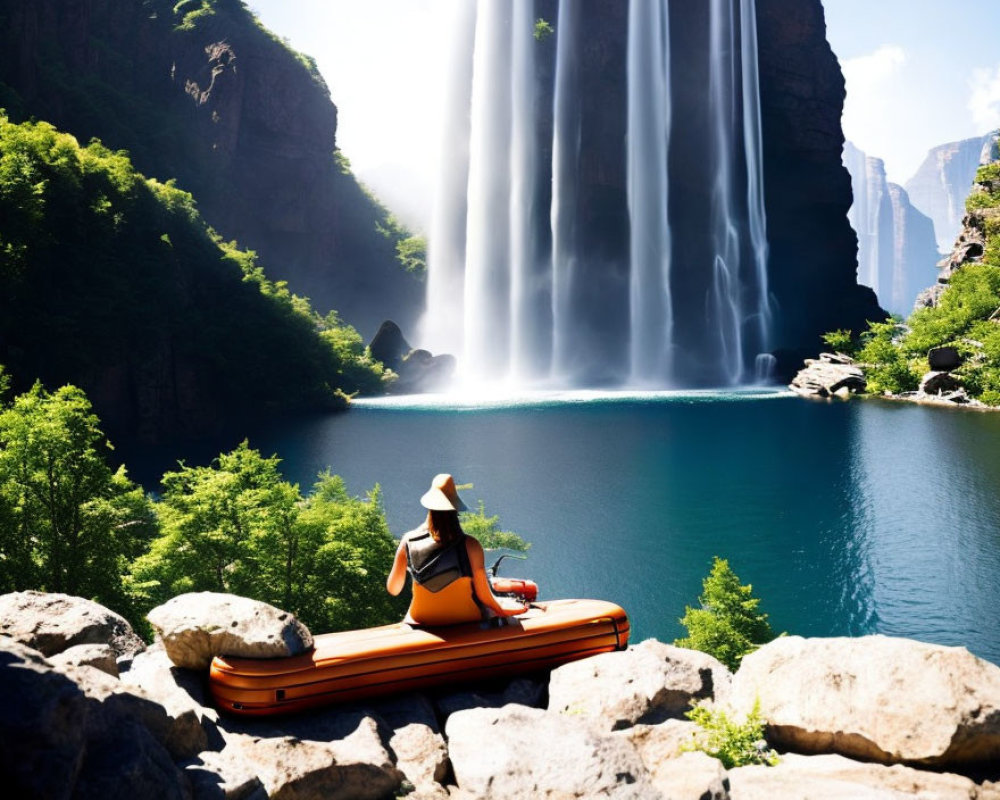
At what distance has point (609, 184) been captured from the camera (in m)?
66.4

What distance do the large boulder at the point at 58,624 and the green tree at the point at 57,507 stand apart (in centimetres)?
531

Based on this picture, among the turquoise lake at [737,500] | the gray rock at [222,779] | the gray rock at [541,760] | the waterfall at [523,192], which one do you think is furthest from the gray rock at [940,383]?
the gray rock at [222,779]

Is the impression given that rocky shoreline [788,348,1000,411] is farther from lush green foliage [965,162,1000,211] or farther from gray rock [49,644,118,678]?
gray rock [49,644,118,678]

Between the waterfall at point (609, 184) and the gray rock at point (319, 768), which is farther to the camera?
the waterfall at point (609, 184)

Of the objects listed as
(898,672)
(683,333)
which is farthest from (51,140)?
(683,333)

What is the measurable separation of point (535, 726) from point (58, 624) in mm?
3586

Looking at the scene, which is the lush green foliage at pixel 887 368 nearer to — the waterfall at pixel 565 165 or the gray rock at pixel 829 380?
the gray rock at pixel 829 380

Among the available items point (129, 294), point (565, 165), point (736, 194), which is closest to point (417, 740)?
point (129, 294)

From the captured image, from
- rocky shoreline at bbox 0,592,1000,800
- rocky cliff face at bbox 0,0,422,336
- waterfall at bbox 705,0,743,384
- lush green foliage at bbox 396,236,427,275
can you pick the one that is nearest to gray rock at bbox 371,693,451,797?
rocky shoreline at bbox 0,592,1000,800

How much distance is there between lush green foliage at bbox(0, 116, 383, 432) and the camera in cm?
2633

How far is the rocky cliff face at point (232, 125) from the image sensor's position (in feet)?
161

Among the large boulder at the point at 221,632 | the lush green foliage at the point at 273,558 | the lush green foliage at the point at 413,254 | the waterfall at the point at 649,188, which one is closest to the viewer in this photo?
the large boulder at the point at 221,632

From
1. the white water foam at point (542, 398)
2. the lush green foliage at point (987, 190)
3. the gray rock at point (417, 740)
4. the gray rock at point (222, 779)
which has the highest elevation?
the lush green foliage at point (987, 190)

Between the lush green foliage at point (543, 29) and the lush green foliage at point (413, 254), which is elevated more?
the lush green foliage at point (543, 29)
